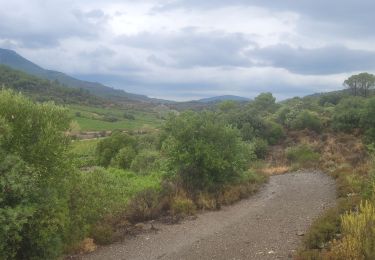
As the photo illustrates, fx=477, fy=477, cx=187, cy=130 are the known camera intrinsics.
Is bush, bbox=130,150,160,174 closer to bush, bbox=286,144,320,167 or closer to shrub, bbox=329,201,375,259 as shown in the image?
bush, bbox=286,144,320,167

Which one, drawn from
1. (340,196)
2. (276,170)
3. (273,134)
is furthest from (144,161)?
(340,196)

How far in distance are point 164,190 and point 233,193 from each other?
363cm

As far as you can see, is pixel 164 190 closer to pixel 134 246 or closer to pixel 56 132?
pixel 134 246

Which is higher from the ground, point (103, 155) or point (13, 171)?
point (13, 171)

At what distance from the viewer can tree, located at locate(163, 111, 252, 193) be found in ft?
82.9

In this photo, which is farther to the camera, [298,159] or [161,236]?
[298,159]

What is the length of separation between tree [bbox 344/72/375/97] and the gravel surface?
72446 millimetres

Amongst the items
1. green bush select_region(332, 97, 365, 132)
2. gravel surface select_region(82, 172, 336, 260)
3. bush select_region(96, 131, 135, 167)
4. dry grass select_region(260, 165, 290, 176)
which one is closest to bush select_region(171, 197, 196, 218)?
gravel surface select_region(82, 172, 336, 260)

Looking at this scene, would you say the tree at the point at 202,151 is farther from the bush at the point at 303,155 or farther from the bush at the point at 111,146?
the bush at the point at 111,146

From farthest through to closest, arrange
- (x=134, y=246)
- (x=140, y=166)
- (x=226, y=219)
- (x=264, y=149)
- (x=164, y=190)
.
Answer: (x=264, y=149) < (x=140, y=166) < (x=164, y=190) < (x=226, y=219) < (x=134, y=246)

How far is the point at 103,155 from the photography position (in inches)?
1945

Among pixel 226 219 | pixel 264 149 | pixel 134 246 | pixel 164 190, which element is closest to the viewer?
pixel 134 246

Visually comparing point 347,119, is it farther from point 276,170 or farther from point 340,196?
point 340,196

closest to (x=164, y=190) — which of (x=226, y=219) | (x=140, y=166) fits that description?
(x=226, y=219)
